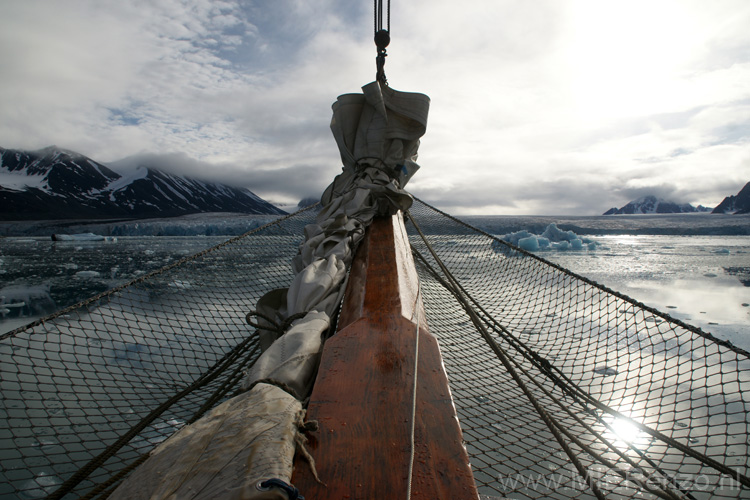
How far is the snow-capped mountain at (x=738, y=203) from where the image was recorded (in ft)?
211

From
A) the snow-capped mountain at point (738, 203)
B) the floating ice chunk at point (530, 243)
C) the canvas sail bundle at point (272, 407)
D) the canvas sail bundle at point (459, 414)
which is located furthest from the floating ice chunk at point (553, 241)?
the snow-capped mountain at point (738, 203)

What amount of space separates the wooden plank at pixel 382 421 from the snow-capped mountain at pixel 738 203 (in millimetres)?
82104

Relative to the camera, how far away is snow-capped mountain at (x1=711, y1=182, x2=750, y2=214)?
64.3 metres

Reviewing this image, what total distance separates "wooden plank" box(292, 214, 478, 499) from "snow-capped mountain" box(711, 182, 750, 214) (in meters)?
82.1

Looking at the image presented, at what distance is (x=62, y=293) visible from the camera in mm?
5820

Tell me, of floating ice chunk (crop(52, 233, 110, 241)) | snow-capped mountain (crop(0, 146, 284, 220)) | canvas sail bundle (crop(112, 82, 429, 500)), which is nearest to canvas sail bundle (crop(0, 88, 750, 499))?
canvas sail bundle (crop(112, 82, 429, 500))

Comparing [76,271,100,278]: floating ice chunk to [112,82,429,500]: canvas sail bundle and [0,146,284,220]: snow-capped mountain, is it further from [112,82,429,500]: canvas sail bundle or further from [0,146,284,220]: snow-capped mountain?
[0,146,284,220]: snow-capped mountain

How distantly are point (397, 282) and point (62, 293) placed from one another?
714 cm

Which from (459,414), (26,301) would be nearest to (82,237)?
(26,301)

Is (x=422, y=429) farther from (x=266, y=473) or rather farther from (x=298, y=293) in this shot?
(x=298, y=293)

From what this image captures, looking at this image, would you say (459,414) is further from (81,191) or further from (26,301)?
(81,191)

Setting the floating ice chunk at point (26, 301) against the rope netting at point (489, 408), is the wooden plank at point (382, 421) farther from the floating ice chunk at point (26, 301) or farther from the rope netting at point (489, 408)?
the floating ice chunk at point (26, 301)

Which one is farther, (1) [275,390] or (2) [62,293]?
(2) [62,293]

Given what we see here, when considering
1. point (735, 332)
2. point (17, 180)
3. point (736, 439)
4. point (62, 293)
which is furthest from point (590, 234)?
point (17, 180)
